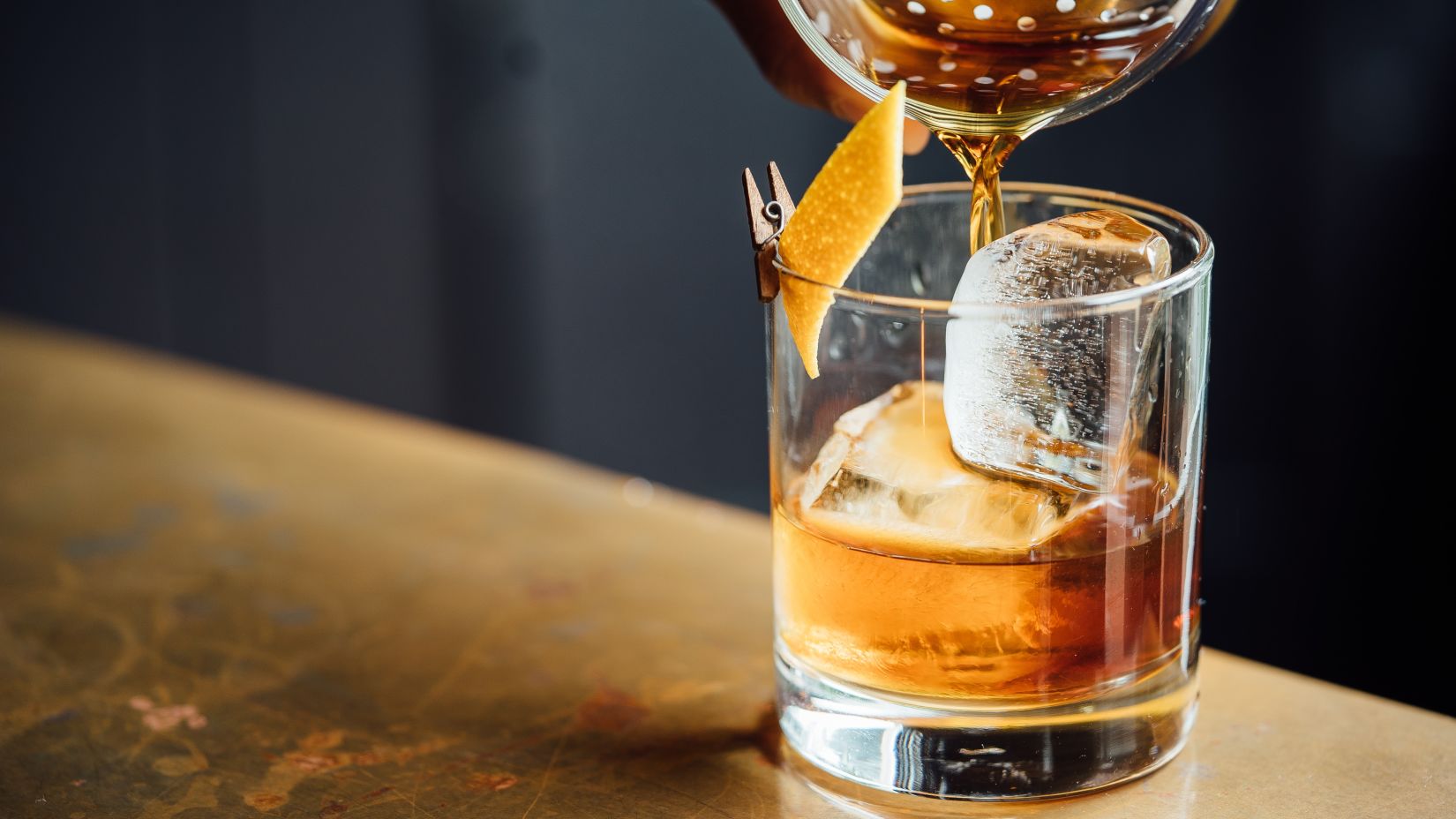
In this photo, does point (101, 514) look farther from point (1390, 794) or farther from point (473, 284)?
point (473, 284)

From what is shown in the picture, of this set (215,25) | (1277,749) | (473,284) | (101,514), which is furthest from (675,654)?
(215,25)

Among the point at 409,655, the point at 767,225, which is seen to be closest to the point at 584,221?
the point at 409,655

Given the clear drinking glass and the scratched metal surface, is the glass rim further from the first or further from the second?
the scratched metal surface

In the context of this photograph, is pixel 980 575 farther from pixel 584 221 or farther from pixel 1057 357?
pixel 584 221

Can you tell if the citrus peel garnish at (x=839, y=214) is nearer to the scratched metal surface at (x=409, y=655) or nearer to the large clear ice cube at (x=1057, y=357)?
the large clear ice cube at (x=1057, y=357)

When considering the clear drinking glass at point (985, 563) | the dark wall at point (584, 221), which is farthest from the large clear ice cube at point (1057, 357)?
the dark wall at point (584, 221)

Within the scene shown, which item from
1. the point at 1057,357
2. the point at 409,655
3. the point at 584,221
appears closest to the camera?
the point at 1057,357

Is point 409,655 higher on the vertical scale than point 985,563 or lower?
lower
